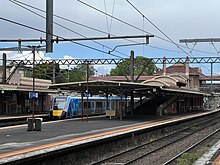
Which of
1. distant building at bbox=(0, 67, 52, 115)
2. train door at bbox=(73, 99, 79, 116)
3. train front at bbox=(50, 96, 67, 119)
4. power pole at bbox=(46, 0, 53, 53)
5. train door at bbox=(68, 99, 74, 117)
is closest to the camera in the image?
power pole at bbox=(46, 0, 53, 53)

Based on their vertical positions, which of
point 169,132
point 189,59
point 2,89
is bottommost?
point 169,132

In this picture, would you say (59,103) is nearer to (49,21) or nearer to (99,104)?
(99,104)

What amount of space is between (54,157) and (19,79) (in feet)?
131

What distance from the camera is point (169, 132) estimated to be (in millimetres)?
30719

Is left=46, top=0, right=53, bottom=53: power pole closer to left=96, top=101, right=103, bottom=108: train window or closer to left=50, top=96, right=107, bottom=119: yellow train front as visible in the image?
left=50, top=96, right=107, bottom=119: yellow train front

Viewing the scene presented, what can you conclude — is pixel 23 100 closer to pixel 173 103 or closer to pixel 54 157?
pixel 173 103

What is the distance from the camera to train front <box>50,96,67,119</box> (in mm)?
39844

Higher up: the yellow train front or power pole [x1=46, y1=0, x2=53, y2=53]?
power pole [x1=46, y1=0, x2=53, y2=53]

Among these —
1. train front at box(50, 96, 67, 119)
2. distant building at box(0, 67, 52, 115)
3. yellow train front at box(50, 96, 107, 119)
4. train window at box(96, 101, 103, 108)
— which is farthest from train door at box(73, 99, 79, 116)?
train window at box(96, 101, 103, 108)

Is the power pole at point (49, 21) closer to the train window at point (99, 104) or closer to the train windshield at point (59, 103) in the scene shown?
the train windshield at point (59, 103)

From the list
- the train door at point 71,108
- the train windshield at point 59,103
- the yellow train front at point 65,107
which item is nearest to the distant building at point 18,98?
the train windshield at point 59,103

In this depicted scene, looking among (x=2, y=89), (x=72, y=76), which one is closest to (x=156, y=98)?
(x=2, y=89)

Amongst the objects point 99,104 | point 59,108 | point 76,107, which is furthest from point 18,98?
point 99,104

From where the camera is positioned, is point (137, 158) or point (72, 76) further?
point (72, 76)
